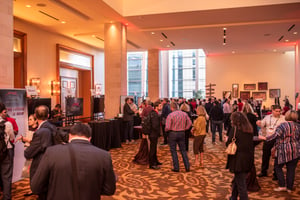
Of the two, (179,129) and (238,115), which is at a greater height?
(238,115)

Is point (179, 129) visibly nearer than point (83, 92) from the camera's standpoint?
Yes

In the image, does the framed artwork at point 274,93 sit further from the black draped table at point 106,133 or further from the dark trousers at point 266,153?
the dark trousers at point 266,153

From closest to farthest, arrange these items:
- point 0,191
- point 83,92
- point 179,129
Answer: point 0,191
point 179,129
point 83,92

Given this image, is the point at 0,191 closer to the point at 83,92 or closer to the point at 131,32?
the point at 131,32

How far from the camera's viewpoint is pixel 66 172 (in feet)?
5.82

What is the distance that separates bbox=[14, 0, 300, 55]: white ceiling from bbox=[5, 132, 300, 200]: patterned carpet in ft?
16.4

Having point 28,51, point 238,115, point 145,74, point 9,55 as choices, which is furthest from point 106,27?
point 145,74

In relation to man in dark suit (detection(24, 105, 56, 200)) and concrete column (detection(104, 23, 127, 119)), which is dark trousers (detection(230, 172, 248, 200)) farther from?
concrete column (detection(104, 23, 127, 119))

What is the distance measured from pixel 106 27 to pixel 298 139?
8116 mm

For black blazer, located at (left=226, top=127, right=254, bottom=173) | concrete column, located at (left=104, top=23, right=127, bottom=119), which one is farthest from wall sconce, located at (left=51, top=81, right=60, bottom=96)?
black blazer, located at (left=226, top=127, right=254, bottom=173)

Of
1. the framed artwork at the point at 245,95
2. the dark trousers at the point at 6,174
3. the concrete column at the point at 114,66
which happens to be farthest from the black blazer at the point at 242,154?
the framed artwork at the point at 245,95

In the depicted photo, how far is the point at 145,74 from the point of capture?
72.9ft

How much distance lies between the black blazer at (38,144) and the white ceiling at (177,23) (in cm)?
591

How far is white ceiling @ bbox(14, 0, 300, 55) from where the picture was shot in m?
8.75
